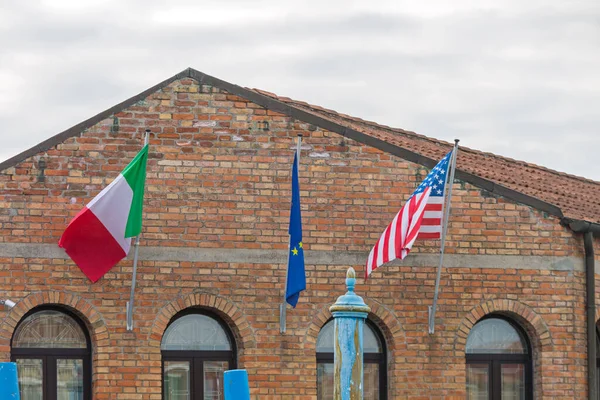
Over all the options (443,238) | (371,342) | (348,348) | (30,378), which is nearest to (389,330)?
(371,342)

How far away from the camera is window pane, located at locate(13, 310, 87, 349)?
18.2 meters

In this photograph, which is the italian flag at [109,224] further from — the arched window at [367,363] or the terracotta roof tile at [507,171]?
the terracotta roof tile at [507,171]

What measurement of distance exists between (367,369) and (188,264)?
271 centimetres

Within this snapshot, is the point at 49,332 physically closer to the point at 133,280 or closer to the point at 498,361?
the point at 133,280

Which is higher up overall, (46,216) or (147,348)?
(46,216)

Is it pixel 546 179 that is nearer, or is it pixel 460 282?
pixel 460 282

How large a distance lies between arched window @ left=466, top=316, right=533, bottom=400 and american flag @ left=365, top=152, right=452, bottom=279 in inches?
75.8

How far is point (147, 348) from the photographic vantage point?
18188 millimetres

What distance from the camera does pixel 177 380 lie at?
61.1 ft

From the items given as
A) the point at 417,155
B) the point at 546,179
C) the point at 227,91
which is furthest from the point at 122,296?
the point at 546,179

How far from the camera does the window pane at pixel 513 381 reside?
19.6 metres

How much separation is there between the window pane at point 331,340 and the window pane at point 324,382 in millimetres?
208

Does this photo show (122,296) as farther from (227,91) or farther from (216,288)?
(227,91)

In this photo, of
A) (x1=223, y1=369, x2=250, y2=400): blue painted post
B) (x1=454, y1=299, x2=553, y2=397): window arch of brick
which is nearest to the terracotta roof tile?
(x1=454, y1=299, x2=553, y2=397): window arch of brick
